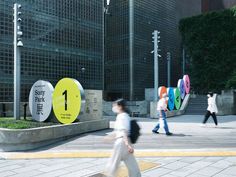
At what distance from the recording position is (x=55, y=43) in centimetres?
3347

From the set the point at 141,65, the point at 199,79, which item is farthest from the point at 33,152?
the point at 141,65

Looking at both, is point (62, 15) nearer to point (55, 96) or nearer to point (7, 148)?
point (55, 96)

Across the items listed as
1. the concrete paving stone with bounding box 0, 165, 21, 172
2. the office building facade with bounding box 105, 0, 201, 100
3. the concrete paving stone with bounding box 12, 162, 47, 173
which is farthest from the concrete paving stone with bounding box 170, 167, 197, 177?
the office building facade with bounding box 105, 0, 201, 100

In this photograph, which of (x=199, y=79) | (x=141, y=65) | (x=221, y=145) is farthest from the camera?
(x=141, y=65)

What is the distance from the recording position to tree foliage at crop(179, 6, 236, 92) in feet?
119

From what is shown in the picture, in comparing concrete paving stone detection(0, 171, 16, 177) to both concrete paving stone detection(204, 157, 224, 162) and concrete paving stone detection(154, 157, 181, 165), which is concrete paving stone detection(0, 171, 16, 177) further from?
concrete paving stone detection(204, 157, 224, 162)

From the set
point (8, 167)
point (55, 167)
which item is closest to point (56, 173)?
point (55, 167)

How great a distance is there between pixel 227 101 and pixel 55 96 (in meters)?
14.6

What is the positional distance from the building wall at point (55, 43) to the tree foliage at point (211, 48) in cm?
1110

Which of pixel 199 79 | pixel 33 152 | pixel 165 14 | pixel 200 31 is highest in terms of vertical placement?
pixel 165 14

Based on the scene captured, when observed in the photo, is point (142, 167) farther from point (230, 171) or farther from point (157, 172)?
point (230, 171)

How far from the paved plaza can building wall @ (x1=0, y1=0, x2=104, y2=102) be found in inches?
720

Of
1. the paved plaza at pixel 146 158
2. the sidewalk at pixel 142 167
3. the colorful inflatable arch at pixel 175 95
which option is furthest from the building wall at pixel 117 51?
the sidewalk at pixel 142 167

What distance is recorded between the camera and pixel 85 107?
15469 mm
